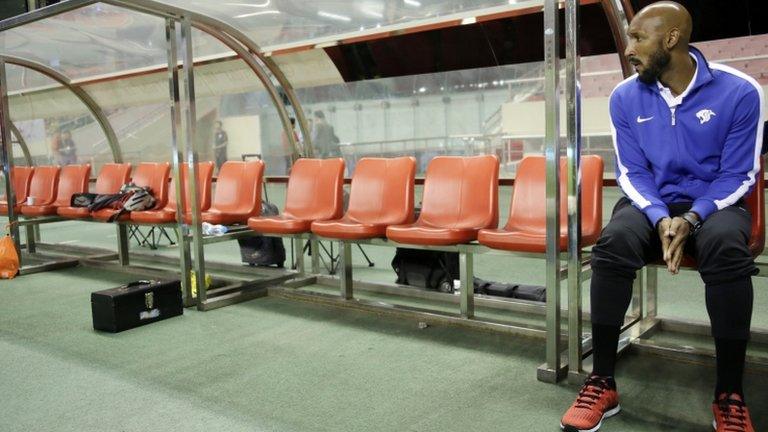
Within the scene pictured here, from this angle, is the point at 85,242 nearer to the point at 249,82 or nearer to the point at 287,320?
the point at 249,82

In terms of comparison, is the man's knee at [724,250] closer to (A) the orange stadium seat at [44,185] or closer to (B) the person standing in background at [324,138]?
(A) the orange stadium seat at [44,185]

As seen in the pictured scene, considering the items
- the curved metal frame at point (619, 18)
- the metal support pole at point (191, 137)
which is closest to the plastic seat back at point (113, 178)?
the metal support pole at point (191, 137)

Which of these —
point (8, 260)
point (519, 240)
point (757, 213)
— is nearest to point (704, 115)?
point (757, 213)

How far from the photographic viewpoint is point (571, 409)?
2057 millimetres

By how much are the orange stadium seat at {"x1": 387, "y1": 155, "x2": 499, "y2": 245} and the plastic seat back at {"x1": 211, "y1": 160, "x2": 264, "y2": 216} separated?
147cm

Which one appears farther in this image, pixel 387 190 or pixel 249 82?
pixel 249 82

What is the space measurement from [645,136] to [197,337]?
92.7 inches

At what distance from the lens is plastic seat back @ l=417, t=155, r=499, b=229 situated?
3439 mm

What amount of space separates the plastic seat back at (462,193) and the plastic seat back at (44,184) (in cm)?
448

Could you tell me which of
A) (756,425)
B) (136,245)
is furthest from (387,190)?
(136,245)

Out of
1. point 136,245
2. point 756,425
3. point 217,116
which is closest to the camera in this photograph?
point 756,425

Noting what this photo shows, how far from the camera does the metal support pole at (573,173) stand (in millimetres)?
2379

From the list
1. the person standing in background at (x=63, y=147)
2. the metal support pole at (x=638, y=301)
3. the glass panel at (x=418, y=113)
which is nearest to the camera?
the metal support pole at (x=638, y=301)

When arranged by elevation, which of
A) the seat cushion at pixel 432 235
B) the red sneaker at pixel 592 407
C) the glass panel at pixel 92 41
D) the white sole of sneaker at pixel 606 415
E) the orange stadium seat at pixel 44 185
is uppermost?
the glass panel at pixel 92 41
